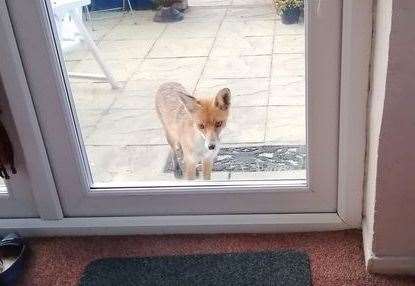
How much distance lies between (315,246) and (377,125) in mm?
423

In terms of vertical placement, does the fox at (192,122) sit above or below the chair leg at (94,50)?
below

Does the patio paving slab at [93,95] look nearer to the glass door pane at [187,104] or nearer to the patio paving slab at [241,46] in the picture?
the glass door pane at [187,104]

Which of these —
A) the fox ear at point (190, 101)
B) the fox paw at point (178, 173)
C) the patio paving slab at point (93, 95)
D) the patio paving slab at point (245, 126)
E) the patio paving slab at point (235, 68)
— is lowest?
the fox paw at point (178, 173)

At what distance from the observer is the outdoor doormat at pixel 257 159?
1556 mm

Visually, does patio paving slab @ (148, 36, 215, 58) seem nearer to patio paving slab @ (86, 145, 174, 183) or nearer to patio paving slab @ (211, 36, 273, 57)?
patio paving slab @ (211, 36, 273, 57)

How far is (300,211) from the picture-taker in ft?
5.14

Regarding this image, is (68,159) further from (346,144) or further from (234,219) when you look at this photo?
(346,144)

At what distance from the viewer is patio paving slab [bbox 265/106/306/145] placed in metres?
1.48

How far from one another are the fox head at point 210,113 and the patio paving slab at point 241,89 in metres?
0.01

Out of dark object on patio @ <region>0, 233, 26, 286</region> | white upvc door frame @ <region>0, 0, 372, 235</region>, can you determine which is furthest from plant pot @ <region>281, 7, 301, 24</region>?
dark object on patio @ <region>0, 233, 26, 286</region>

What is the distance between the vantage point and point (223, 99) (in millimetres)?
1494

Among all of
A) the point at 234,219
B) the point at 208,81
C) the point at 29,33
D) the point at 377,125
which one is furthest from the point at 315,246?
the point at 29,33

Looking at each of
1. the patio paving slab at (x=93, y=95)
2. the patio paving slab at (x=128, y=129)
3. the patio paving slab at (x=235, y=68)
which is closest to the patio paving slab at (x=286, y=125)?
the patio paving slab at (x=235, y=68)

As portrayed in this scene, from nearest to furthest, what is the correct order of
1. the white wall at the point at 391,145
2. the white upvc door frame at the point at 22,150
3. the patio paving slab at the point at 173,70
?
the white wall at the point at 391,145 → the white upvc door frame at the point at 22,150 → the patio paving slab at the point at 173,70
